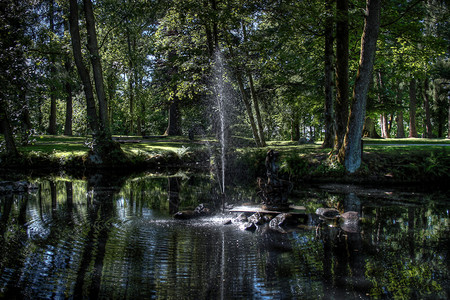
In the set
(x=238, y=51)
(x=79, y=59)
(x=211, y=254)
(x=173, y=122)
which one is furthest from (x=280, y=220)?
(x=173, y=122)

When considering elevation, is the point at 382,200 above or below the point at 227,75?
below

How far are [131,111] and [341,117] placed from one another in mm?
21432

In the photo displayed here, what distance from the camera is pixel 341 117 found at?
13.3m

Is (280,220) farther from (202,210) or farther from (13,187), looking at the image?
(13,187)

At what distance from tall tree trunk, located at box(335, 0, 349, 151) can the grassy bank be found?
4.53 feet

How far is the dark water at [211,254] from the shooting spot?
3914 mm

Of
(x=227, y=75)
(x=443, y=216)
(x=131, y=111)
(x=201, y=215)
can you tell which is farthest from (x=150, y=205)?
(x=131, y=111)

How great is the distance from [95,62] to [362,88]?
11889 mm

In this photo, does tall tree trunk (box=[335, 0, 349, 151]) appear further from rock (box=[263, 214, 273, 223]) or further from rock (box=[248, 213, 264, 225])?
rock (box=[248, 213, 264, 225])

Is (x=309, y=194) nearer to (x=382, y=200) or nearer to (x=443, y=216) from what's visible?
(x=382, y=200)

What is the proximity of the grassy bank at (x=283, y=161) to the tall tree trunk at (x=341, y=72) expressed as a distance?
1380 millimetres

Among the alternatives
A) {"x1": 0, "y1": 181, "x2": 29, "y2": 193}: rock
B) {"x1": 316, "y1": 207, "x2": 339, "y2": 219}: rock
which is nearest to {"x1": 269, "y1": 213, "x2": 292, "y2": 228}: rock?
{"x1": 316, "y1": 207, "x2": 339, "y2": 219}: rock

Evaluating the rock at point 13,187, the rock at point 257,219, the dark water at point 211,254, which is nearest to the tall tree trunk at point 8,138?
the rock at point 13,187

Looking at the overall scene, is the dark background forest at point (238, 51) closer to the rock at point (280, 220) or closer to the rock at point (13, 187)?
the rock at point (13, 187)
